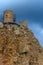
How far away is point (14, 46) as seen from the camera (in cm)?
2109

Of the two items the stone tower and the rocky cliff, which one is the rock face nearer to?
the rocky cliff

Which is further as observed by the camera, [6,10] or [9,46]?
[6,10]

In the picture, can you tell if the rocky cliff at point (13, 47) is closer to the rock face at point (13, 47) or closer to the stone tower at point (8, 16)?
the rock face at point (13, 47)

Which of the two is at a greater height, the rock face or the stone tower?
the stone tower

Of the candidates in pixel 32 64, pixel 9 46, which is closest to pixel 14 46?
pixel 9 46

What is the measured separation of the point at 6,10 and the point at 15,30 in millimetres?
3376

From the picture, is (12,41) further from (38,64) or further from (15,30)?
(38,64)

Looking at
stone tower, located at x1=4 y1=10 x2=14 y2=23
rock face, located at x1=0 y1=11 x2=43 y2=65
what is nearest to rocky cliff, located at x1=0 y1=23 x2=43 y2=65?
rock face, located at x1=0 y1=11 x2=43 y2=65

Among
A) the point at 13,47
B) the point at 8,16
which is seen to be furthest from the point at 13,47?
the point at 8,16

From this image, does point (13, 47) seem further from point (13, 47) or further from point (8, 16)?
point (8, 16)

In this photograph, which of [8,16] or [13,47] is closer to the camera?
[13,47]

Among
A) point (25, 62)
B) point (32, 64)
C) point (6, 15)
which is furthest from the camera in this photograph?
point (6, 15)

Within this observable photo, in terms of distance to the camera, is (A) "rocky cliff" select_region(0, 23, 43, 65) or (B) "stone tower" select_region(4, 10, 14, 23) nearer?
(A) "rocky cliff" select_region(0, 23, 43, 65)

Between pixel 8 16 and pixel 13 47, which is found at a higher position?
pixel 8 16
